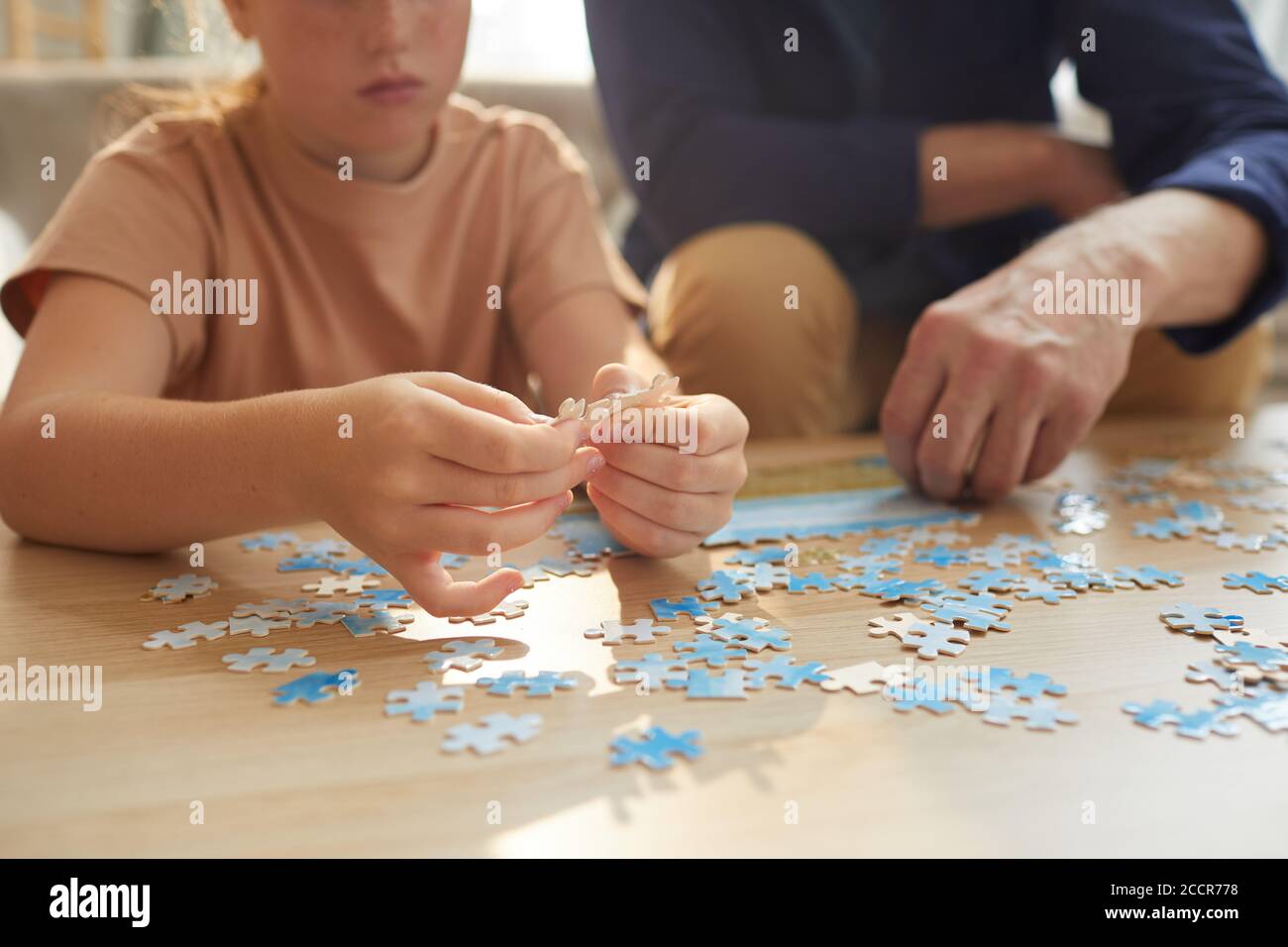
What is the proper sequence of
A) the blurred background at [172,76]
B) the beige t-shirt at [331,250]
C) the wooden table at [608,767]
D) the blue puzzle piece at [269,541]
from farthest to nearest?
the blurred background at [172,76]
the beige t-shirt at [331,250]
the blue puzzle piece at [269,541]
the wooden table at [608,767]

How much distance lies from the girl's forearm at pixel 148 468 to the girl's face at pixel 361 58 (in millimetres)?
442

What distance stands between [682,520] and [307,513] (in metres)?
0.35

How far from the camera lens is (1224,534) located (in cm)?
115

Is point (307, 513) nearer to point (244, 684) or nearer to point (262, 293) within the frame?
point (244, 684)

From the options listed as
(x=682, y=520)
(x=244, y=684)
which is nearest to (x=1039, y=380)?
(x=682, y=520)

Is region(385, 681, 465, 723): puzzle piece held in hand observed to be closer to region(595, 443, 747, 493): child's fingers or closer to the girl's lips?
region(595, 443, 747, 493): child's fingers

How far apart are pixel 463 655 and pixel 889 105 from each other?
158cm

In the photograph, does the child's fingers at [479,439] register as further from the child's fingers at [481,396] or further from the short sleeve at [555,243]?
the short sleeve at [555,243]

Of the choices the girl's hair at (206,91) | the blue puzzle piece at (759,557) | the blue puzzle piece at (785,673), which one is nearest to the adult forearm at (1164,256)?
the blue puzzle piece at (759,557)

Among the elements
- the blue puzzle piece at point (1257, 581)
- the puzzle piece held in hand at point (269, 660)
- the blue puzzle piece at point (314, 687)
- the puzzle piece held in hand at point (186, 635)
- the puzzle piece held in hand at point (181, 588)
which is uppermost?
the blue puzzle piece at point (1257, 581)

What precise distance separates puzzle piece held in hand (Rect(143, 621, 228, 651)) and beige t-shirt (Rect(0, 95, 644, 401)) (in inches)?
19.7

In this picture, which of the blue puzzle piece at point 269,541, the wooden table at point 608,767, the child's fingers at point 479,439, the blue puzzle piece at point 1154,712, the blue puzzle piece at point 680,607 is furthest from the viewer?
the blue puzzle piece at point 269,541

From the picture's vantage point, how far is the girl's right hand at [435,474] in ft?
2.75
